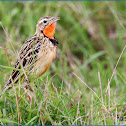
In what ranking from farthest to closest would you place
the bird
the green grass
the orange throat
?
the green grass, the orange throat, the bird

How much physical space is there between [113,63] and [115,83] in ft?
3.28

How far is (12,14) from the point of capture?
8492mm

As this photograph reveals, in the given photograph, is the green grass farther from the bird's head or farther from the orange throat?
the orange throat

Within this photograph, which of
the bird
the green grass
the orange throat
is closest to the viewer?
the bird

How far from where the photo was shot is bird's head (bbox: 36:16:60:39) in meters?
4.98

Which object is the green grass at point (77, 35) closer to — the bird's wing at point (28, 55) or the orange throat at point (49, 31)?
the orange throat at point (49, 31)

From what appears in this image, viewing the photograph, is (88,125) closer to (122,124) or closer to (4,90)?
(122,124)

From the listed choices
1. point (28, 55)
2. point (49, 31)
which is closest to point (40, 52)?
point (28, 55)

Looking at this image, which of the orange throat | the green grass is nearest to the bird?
the orange throat

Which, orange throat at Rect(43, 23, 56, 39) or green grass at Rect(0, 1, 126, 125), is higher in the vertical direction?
orange throat at Rect(43, 23, 56, 39)

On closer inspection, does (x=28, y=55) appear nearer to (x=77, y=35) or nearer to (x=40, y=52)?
(x=40, y=52)

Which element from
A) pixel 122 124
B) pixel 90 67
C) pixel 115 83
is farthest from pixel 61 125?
pixel 90 67

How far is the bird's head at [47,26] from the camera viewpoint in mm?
4977

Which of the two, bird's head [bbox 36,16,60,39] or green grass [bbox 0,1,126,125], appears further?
green grass [bbox 0,1,126,125]
